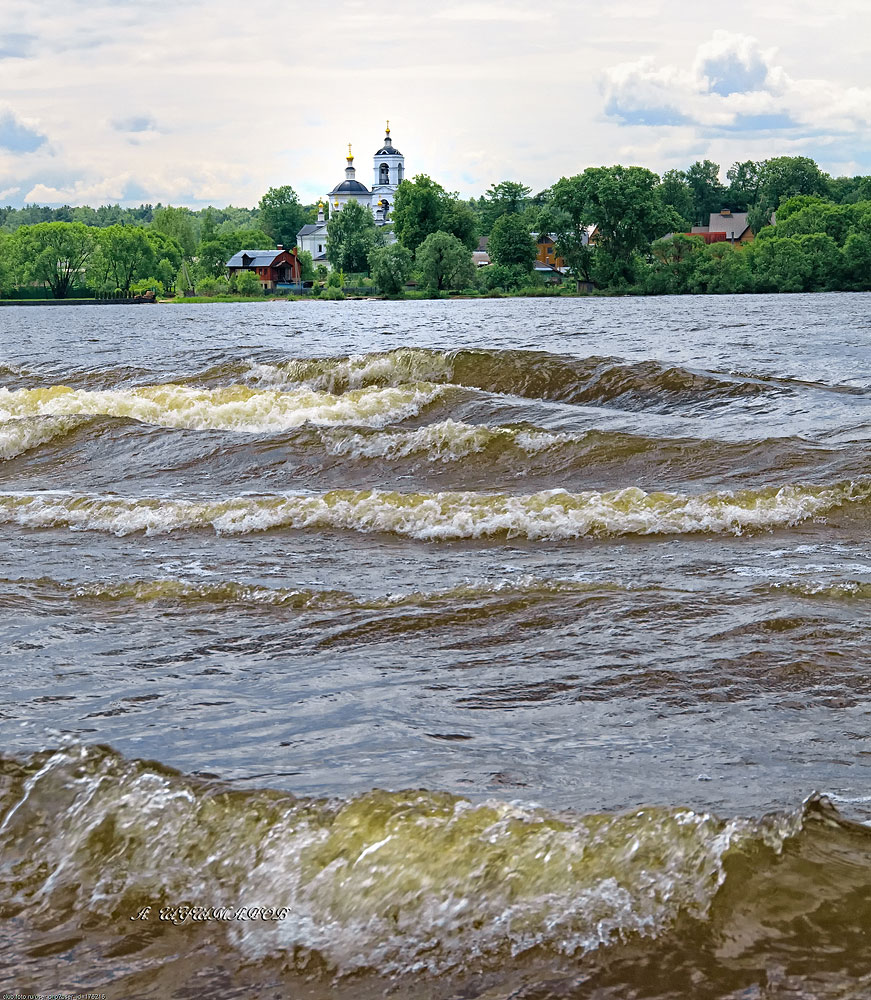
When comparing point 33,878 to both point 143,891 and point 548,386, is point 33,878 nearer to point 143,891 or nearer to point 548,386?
point 143,891

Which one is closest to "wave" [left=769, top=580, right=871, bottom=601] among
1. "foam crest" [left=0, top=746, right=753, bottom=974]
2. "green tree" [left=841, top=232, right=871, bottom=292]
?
"foam crest" [left=0, top=746, right=753, bottom=974]

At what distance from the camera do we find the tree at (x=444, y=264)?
306 feet

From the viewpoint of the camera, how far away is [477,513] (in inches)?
352

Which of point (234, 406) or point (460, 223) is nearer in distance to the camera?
point (234, 406)

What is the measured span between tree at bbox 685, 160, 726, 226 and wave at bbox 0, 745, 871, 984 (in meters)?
177

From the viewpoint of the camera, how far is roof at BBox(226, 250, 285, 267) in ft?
468

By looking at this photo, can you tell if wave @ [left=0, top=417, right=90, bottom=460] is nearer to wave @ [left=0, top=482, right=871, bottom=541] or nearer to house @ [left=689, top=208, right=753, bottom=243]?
wave @ [left=0, top=482, right=871, bottom=541]

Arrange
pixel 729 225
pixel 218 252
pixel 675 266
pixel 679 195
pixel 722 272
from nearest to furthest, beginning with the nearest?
pixel 722 272, pixel 675 266, pixel 218 252, pixel 729 225, pixel 679 195

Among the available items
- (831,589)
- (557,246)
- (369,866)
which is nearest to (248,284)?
(557,246)

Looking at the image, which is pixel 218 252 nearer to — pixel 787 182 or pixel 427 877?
pixel 787 182

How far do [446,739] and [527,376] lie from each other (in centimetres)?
1632

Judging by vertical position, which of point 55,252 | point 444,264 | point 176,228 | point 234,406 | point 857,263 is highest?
point 176,228

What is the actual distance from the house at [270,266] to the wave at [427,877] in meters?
141

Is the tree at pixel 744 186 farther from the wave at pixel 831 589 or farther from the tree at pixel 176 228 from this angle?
the wave at pixel 831 589
